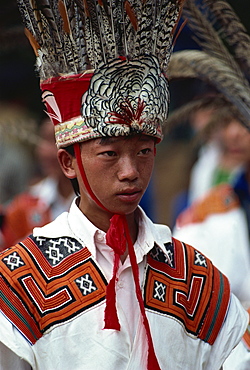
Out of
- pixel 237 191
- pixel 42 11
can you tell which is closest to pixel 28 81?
pixel 237 191

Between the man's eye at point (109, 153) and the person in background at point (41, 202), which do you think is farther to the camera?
the person in background at point (41, 202)

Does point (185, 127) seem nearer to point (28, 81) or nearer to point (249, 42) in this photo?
point (28, 81)

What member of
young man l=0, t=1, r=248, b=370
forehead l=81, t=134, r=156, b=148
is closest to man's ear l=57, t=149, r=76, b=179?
young man l=0, t=1, r=248, b=370

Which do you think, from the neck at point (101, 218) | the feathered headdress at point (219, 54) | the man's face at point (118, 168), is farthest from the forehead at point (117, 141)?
the feathered headdress at point (219, 54)

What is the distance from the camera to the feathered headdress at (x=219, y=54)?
400cm

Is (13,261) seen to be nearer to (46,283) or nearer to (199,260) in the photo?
(46,283)

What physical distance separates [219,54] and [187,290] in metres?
1.67

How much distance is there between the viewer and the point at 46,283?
9.14 feet

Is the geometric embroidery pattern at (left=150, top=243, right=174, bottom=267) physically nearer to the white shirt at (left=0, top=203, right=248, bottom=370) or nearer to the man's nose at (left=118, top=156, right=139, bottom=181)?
the white shirt at (left=0, top=203, right=248, bottom=370)

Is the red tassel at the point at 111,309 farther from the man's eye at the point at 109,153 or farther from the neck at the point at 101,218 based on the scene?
the man's eye at the point at 109,153

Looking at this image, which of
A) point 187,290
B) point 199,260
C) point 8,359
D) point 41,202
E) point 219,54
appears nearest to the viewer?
point 8,359

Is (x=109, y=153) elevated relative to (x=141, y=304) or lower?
elevated

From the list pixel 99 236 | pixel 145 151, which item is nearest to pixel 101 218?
pixel 99 236

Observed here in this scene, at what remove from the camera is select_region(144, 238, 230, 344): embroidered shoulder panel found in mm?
2893
